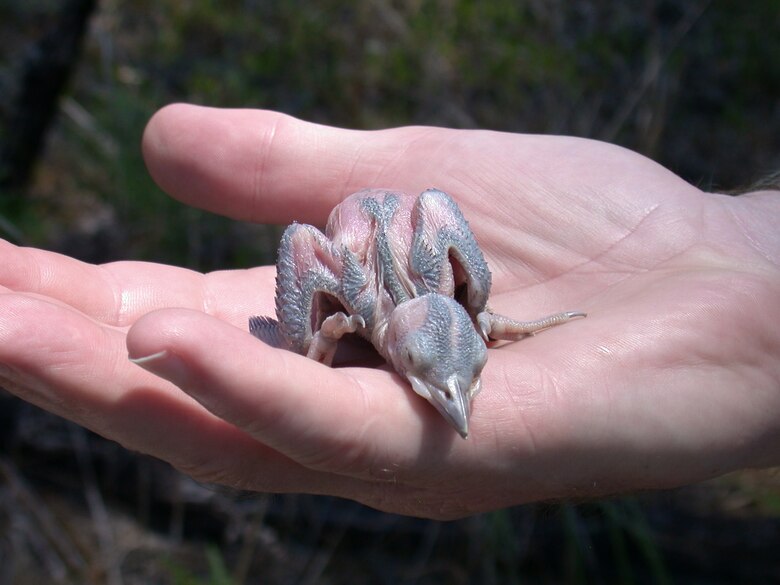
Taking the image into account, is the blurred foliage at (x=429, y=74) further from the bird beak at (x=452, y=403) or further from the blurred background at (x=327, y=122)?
the bird beak at (x=452, y=403)

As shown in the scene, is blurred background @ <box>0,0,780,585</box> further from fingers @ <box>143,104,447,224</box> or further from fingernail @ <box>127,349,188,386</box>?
fingernail @ <box>127,349,188,386</box>

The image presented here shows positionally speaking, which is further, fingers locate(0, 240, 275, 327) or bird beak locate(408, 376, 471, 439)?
fingers locate(0, 240, 275, 327)

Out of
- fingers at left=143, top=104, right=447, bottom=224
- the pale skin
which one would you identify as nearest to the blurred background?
the pale skin

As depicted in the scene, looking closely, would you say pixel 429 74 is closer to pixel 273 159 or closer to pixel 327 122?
pixel 327 122

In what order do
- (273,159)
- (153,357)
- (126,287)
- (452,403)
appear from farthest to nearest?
(273,159) < (126,287) < (452,403) < (153,357)

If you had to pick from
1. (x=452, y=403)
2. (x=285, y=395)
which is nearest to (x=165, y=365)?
(x=285, y=395)

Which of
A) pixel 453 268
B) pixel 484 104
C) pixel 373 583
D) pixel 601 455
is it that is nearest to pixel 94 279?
pixel 453 268

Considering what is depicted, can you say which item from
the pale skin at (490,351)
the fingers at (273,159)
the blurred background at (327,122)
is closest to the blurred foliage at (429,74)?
the blurred background at (327,122)
